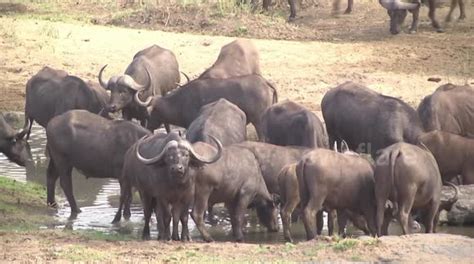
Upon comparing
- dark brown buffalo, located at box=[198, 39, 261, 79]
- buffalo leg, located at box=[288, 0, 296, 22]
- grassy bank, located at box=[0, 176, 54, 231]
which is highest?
dark brown buffalo, located at box=[198, 39, 261, 79]

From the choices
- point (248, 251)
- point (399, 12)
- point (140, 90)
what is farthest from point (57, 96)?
point (399, 12)

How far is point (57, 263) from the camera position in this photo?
1170 cm

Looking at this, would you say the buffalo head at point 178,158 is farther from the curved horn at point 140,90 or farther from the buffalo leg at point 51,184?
the curved horn at point 140,90

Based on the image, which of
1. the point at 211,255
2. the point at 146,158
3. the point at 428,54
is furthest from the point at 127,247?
the point at 428,54

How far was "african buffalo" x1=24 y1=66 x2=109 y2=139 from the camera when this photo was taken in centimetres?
1864

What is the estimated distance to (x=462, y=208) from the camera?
49.5 feet

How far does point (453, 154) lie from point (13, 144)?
5.96 meters

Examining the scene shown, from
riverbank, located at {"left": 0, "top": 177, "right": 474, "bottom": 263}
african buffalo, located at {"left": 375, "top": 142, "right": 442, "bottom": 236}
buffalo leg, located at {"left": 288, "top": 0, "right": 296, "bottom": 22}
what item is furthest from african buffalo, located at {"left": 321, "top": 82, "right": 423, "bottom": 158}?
buffalo leg, located at {"left": 288, "top": 0, "right": 296, "bottom": 22}

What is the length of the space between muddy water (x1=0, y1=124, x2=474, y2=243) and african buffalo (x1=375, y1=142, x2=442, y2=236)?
965 mm

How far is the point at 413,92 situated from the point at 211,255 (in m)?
10.4

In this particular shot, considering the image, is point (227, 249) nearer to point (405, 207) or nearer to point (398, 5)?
point (405, 207)

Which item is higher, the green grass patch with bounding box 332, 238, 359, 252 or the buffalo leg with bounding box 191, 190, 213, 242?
the green grass patch with bounding box 332, 238, 359, 252

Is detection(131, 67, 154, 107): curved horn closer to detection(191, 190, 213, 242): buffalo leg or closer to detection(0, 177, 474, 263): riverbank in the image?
detection(191, 190, 213, 242): buffalo leg

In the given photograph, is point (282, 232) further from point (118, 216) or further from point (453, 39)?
point (453, 39)
